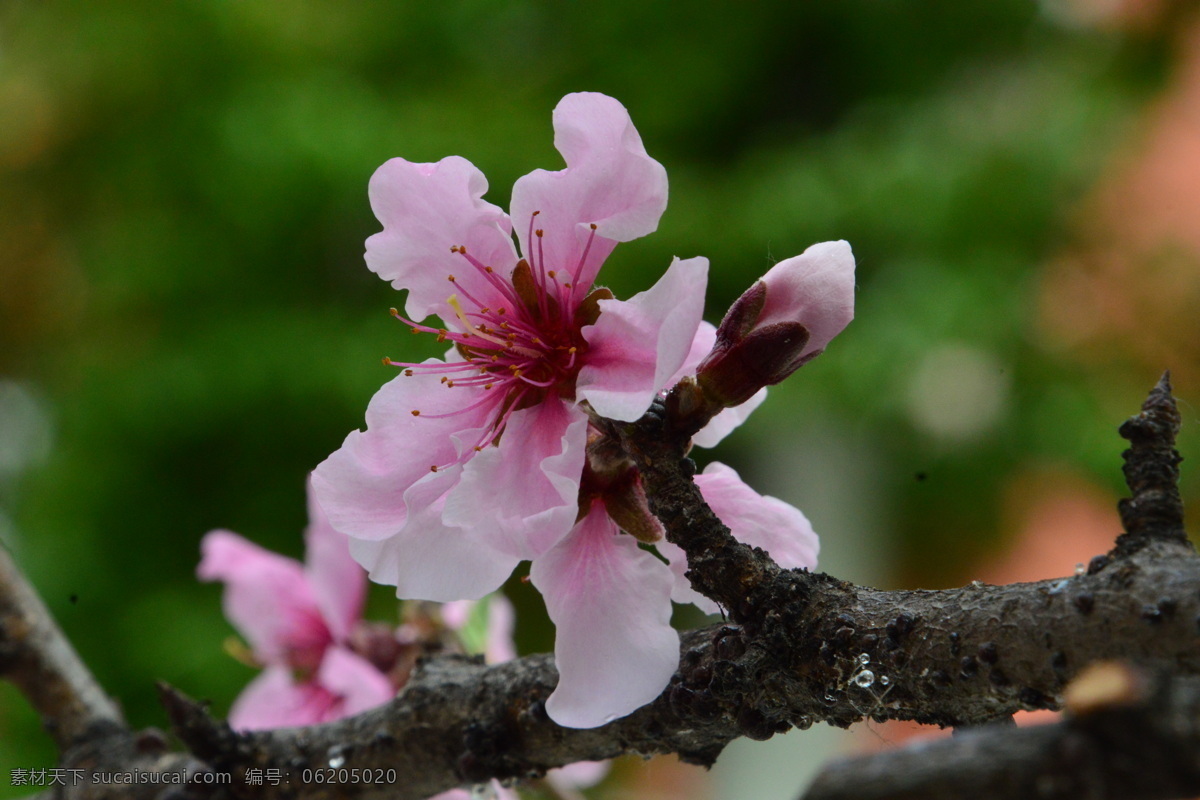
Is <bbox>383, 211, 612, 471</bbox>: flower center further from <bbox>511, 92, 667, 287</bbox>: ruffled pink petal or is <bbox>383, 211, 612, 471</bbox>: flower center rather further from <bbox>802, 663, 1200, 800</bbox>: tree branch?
<bbox>802, 663, 1200, 800</bbox>: tree branch

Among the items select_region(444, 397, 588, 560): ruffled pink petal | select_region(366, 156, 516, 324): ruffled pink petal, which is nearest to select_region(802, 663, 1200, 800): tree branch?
select_region(444, 397, 588, 560): ruffled pink petal

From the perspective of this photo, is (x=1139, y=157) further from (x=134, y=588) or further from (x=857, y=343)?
(x=134, y=588)

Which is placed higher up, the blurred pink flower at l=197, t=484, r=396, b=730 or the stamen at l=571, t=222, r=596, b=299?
the stamen at l=571, t=222, r=596, b=299

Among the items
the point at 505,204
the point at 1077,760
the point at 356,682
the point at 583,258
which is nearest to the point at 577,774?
the point at 356,682

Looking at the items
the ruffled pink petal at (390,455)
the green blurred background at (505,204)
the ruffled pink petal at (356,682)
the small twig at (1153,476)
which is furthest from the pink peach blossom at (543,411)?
the green blurred background at (505,204)

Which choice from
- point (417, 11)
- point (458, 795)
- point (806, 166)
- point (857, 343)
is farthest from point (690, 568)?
point (417, 11)

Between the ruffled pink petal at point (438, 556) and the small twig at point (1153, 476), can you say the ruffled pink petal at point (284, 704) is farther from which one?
the small twig at point (1153, 476)
